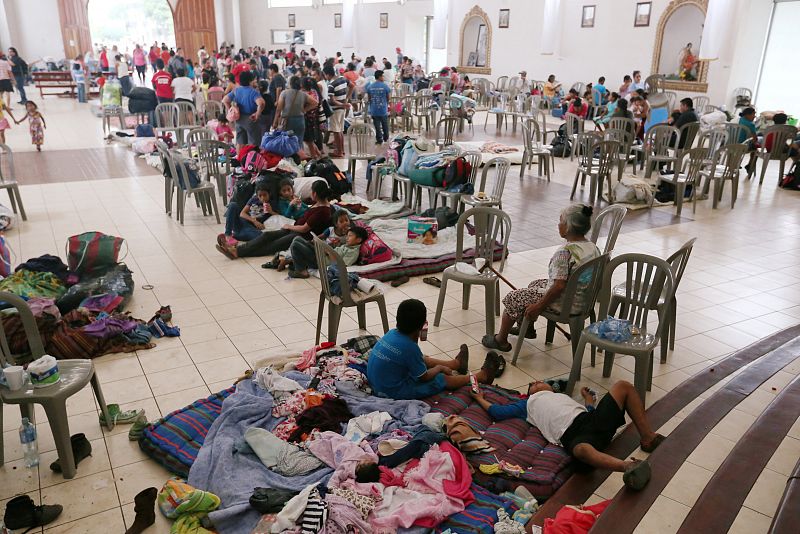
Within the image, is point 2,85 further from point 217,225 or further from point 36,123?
point 217,225

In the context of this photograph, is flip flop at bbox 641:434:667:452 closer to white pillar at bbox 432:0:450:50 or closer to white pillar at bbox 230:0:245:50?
white pillar at bbox 432:0:450:50

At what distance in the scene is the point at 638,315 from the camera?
353 centimetres

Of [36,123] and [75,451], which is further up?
[36,123]

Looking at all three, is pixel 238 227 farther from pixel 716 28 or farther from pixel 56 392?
pixel 716 28

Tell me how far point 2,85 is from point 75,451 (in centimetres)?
1456

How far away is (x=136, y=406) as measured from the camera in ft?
10.8

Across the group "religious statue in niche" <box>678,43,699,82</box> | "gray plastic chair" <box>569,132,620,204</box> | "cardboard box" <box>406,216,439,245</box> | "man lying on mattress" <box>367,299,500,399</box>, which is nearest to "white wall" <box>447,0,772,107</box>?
"religious statue in niche" <box>678,43,699,82</box>

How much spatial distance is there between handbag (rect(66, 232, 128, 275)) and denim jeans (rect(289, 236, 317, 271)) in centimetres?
133

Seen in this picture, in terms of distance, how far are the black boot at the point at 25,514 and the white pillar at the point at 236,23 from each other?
2434 cm

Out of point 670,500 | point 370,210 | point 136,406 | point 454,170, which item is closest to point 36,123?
point 370,210

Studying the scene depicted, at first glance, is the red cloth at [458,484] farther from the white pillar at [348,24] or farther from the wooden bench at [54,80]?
the white pillar at [348,24]

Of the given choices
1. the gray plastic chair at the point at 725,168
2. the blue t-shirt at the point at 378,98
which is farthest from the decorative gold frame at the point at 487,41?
the gray plastic chair at the point at 725,168

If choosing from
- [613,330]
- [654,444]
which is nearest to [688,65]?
[613,330]

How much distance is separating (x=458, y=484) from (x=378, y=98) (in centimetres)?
886
